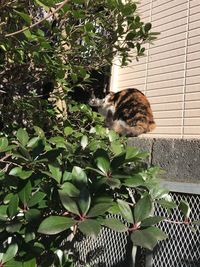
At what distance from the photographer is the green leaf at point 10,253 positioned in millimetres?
1961

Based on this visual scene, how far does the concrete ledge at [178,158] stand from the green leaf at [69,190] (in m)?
1.66

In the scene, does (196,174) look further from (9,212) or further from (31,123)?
(9,212)

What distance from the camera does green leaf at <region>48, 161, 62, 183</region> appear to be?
6.60ft

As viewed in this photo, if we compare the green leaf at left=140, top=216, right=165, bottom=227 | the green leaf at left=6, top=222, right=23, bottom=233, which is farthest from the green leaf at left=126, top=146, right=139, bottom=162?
the green leaf at left=6, top=222, right=23, bottom=233

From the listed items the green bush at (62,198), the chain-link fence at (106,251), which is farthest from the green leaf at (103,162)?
the chain-link fence at (106,251)

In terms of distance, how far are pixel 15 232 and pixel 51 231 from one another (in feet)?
1.32

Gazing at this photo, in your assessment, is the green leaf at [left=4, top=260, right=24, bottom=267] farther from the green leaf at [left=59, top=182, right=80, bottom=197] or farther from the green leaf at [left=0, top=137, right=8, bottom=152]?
the green leaf at [left=0, top=137, right=8, bottom=152]

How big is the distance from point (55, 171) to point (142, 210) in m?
0.46

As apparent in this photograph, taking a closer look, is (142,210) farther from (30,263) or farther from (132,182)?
(30,263)

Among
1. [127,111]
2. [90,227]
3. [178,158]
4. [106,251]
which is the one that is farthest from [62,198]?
[127,111]

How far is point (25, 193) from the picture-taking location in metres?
1.99

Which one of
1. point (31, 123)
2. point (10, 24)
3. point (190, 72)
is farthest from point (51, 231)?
point (190, 72)

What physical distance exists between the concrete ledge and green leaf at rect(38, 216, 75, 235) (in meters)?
1.83

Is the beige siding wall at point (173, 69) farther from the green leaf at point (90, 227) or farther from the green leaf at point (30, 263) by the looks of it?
the green leaf at point (90, 227)
